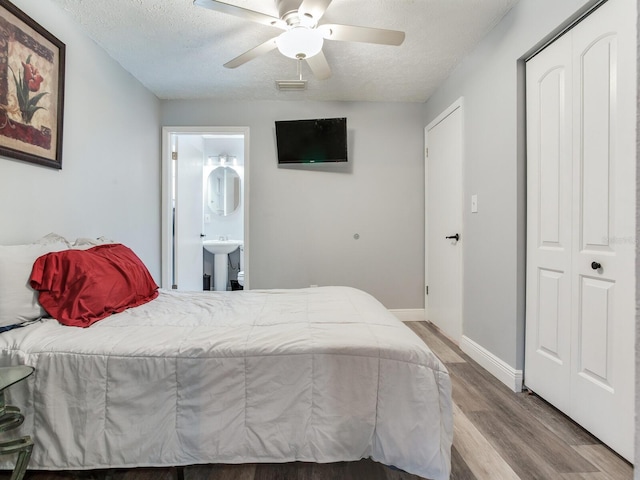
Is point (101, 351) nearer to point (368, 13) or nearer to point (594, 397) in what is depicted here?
point (594, 397)

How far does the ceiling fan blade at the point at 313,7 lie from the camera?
1525 millimetres

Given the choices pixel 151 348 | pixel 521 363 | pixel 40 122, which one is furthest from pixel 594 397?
pixel 40 122

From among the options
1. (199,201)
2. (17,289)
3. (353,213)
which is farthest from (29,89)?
(353,213)

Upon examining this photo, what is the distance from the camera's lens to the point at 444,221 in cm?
285

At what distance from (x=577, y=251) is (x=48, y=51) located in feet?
10.3

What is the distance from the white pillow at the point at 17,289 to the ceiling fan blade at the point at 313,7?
180 cm

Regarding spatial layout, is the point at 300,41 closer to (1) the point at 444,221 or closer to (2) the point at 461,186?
(2) the point at 461,186

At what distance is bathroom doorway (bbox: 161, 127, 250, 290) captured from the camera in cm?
319

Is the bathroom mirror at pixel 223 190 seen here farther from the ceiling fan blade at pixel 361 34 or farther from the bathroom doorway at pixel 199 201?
the ceiling fan blade at pixel 361 34

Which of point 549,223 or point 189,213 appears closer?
point 549,223

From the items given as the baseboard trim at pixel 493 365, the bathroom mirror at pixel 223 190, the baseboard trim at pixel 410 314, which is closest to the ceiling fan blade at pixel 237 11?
the baseboard trim at pixel 493 365

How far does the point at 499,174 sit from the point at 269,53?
6.38ft

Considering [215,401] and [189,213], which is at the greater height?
[189,213]

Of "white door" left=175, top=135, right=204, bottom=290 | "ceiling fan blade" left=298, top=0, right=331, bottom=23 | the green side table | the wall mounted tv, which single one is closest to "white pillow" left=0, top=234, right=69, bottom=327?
the green side table
